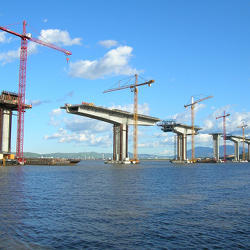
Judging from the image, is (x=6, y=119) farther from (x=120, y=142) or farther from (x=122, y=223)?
(x=122, y=223)

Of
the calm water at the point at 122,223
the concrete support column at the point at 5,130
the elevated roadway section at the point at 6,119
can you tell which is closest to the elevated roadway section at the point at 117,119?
the elevated roadway section at the point at 6,119

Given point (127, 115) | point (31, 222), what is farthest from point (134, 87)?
point (31, 222)

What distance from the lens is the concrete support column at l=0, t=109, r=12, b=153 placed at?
110 metres

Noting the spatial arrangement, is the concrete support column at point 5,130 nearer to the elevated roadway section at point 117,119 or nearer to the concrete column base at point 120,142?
the elevated roadway section at point 117,119

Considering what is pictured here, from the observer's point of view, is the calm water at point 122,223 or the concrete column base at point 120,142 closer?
the calm water at point 122,223

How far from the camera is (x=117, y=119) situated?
139m

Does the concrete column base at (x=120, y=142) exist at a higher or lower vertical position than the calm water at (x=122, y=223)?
higher

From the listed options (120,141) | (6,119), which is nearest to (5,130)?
(6,119)

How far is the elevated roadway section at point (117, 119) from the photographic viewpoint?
119081mm

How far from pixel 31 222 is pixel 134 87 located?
145 metres

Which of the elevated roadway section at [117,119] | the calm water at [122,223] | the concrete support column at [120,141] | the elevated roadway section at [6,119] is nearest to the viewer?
the calm water at [122,223]

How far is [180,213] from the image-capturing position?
74.8 feet

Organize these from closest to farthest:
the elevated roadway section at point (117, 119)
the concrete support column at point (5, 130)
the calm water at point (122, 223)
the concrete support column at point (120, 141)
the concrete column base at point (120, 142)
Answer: the calm water at point (122, 223) < the concrete support column at point (5, 130) < the elevated roadway section at point (117, 119) < the concrete support column at point (120, 141) < the concrete column base at point (120, 142)

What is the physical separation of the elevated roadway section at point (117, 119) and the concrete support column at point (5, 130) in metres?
20.2
